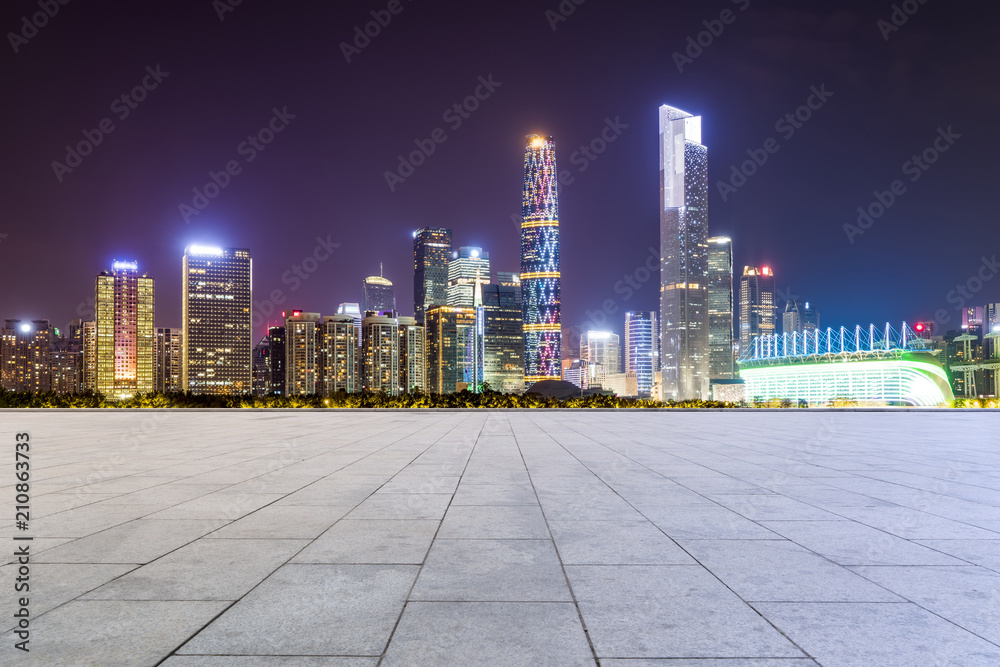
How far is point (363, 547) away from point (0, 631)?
2.89 m

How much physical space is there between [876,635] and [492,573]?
287 centimetres

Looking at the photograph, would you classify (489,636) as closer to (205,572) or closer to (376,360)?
Answer: (205,572)

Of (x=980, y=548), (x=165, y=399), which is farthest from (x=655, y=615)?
(x=165, y=399)

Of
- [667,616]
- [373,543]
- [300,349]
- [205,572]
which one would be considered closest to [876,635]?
[667,616]

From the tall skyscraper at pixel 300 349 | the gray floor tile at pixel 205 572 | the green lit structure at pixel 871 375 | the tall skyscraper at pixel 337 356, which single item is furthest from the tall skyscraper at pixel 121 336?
the gray floor tile at pixel 205 572

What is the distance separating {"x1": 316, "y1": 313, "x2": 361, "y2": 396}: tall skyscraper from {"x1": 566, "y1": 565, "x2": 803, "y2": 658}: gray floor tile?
605ft

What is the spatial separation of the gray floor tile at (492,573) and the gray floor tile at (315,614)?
0.79ft

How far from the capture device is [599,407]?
39.6 m

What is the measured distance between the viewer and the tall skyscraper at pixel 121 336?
18975 cm

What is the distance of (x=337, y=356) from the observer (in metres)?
190

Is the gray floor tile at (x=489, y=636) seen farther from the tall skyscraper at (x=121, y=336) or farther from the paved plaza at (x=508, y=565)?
the tall skyscraper at (x=121, y=336)

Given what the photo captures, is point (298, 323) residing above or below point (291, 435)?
above

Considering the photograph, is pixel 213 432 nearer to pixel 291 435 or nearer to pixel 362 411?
pixel 291 435

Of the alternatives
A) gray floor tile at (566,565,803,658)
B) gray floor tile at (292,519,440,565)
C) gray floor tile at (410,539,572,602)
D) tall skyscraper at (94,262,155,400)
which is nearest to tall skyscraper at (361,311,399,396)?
Result: tall skyscraper at (94,262,155,400)
